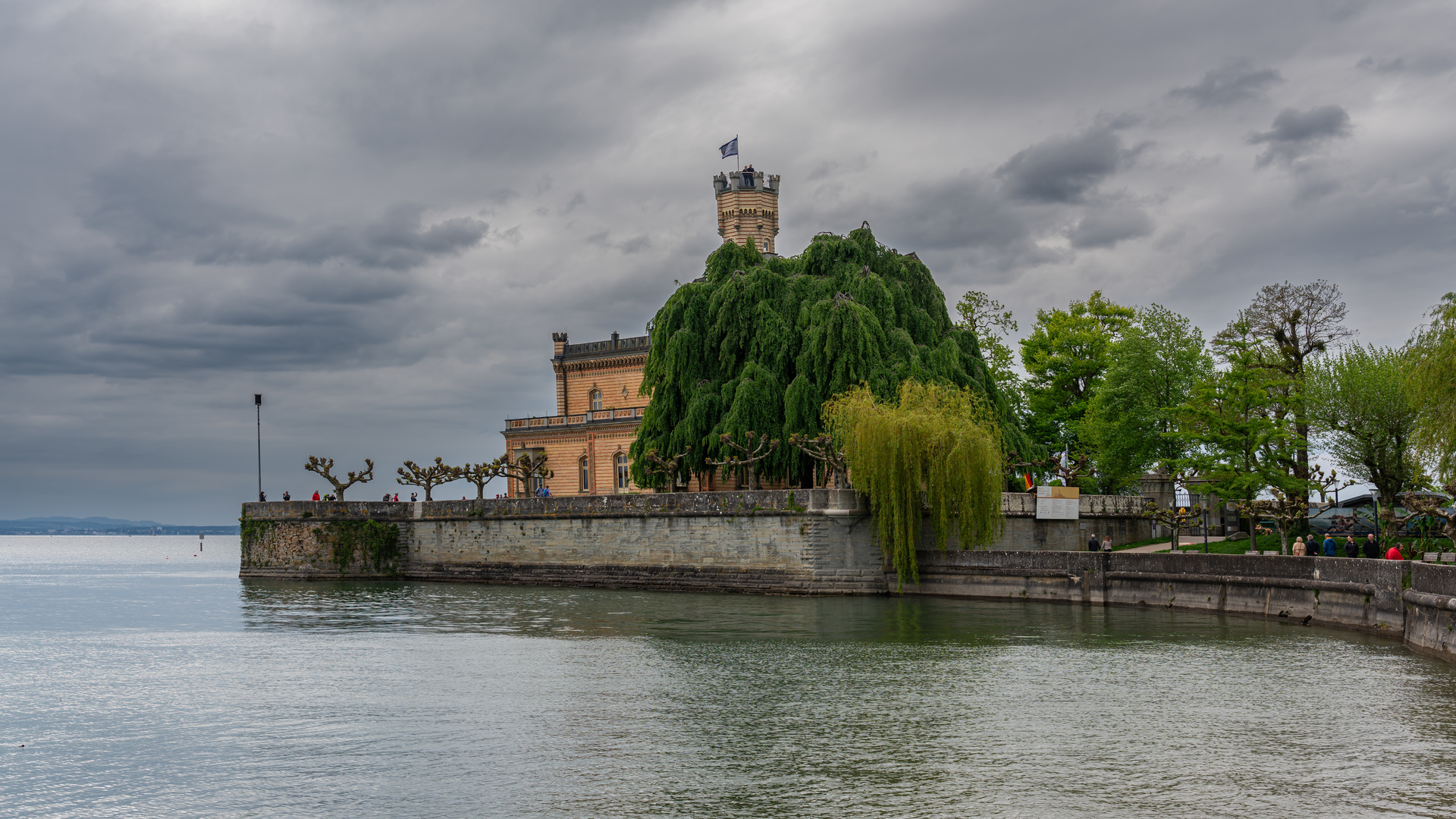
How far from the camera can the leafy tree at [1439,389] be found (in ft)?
90.4

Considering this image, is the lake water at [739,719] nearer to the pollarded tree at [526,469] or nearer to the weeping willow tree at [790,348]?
the weeping willow tree at [790,348]

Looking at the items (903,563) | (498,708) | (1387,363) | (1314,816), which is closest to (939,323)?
(903,563)

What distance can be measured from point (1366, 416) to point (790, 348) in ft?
57.1

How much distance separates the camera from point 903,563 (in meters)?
34.9

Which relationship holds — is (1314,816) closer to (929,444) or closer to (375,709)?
(375,709)

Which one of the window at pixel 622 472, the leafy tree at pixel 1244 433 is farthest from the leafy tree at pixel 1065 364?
the window at pixel 622 472

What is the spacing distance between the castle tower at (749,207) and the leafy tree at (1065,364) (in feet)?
51.0

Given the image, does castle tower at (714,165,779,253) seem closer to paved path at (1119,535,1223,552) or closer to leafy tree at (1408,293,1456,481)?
paved path at (1119,535,1223,552)

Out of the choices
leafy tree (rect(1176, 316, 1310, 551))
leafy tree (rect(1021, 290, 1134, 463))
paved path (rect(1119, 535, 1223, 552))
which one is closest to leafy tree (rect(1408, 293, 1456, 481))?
leafy tree (rect(1176, 316, 1310, 551))

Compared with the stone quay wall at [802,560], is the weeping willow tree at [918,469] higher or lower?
higher

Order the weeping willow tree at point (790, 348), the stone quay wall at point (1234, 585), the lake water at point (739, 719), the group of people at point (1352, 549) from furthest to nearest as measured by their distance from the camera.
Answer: the weeping willow tree at point (790, 348) → the group of people at point (1352, 549) → the stone quay wall at point (1234, 585) → the lake water at point (739, 719)

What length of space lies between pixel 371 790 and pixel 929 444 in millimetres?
22748

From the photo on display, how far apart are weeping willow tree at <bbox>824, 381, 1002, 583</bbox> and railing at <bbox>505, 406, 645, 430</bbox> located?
2669 cm

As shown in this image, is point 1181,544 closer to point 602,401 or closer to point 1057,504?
point 1057,504
